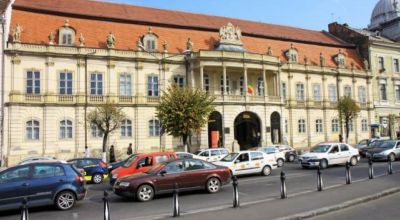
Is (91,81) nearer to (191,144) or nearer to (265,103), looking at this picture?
(191,144)

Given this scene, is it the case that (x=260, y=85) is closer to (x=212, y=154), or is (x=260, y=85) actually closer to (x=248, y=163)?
(x=212, y=154)

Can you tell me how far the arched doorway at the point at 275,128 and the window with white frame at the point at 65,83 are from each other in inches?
860

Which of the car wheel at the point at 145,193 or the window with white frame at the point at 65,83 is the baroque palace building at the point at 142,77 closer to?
the window with white frame at the point at 65,83

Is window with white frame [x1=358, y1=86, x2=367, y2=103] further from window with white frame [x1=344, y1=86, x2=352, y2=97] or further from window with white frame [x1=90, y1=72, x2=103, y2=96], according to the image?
window with white frame [x1=90, y1=72, x2=103, y2=96]

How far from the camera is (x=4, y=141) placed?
33312mm

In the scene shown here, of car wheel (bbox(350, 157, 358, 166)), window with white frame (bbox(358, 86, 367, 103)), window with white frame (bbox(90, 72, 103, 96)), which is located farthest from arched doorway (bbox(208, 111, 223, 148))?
window with white frame (bbox(358, 86, 367, 103))

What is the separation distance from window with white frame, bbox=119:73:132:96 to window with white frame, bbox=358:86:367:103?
3358cm

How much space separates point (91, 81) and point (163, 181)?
2518 centimetres

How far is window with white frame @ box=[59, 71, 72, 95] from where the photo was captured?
3662cm

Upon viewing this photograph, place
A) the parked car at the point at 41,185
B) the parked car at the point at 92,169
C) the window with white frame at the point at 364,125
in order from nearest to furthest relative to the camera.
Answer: the parked car at the point at 41,185
the parked car at the point at 92,169
the window with white frame at the point at 364,125

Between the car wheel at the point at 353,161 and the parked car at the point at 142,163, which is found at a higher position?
the parked car at the point at 142,163

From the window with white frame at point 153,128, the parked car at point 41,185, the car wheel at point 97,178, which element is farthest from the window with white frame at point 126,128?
the parked car at point 41,185

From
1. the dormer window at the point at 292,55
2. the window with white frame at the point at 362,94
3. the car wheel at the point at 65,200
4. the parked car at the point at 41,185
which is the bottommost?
the car wheel at the point at 65,200

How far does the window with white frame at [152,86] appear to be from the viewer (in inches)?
1596
